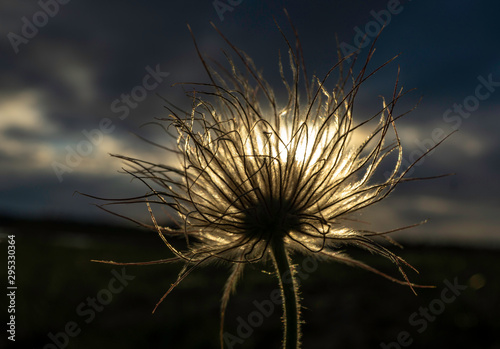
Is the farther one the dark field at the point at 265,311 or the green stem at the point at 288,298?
the dark field at the point at 265,311

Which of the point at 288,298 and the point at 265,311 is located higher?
the point at 265,311

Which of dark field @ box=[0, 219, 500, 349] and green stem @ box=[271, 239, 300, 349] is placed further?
dark field @ box=[0, 219, 500, 349]

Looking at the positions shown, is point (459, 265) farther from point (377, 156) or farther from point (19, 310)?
point (19, 310)

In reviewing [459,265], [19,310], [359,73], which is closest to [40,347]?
[19,310]

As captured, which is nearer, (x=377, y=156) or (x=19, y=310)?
(x=377, y=156)
